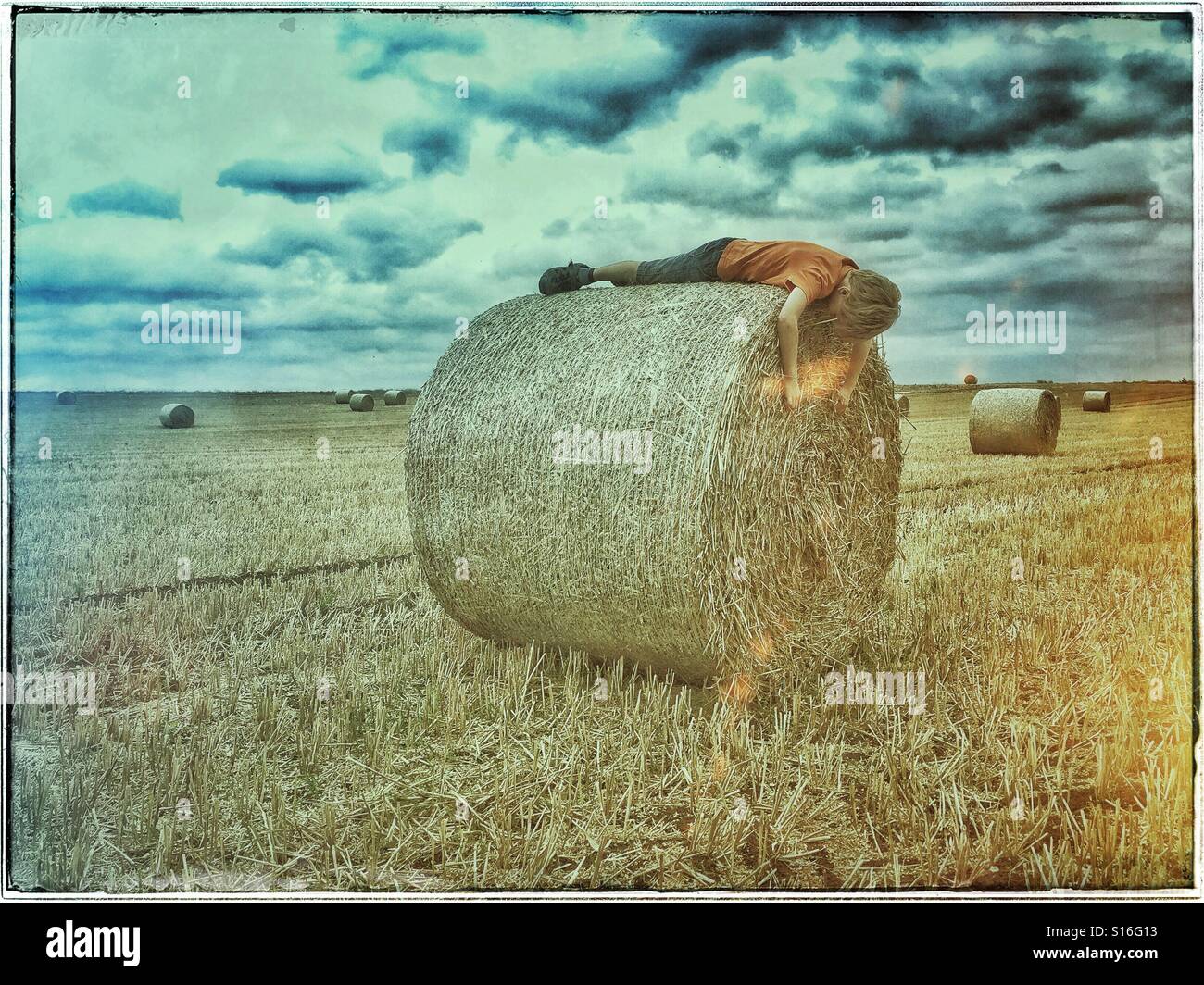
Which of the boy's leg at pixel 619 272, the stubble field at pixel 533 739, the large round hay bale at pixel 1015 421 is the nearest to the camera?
the stubble field at pixel 533 739

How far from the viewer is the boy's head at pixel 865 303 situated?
3463mm

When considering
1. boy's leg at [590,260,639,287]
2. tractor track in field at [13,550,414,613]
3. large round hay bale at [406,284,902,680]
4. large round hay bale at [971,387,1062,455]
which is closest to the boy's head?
large round hay bale at [406,284,902,680]

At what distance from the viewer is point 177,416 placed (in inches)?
170

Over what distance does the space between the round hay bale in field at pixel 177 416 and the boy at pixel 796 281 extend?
201 cm

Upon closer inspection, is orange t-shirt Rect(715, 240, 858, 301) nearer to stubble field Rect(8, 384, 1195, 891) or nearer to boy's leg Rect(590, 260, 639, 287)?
boy's leg Rect(590, 260, 639, 287)

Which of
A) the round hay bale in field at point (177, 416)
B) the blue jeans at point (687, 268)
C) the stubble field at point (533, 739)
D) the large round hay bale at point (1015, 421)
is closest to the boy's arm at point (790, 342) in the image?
the blue jeans at point (687, 268)

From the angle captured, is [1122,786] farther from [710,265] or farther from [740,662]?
[710,265]

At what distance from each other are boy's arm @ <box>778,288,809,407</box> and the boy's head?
0.18 meters

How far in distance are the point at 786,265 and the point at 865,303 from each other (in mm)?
328

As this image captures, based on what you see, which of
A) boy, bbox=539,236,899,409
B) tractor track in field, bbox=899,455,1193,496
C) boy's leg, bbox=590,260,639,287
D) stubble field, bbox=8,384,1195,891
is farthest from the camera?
tractor track in field, bbox=899,455,1193,496

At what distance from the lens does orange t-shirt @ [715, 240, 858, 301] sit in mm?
3473

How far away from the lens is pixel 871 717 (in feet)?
10.9

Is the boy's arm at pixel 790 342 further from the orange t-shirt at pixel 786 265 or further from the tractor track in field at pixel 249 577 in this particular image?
the tractor track in field at pixel 249 577

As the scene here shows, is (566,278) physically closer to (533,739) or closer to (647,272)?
(647,272)
